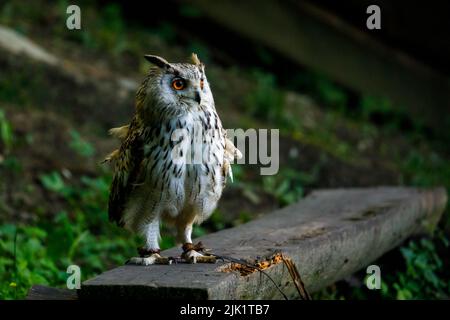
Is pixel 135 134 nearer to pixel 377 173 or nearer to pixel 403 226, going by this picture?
pixel 403 226

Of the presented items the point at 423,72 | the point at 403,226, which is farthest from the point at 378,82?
the point at 403,226

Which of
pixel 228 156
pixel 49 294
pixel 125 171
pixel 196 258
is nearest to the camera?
pixel 196 258

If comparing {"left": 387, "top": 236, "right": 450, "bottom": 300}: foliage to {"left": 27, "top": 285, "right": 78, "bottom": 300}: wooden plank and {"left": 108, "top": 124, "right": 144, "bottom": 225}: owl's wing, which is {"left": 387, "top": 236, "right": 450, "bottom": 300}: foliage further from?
{"left": 27, "top": 285, "right": 78, "bottom": 300}: wooden plank

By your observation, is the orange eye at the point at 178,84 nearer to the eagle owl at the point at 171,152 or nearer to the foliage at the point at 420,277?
the eagle owl at the point at 171,152

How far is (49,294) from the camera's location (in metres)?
3.89

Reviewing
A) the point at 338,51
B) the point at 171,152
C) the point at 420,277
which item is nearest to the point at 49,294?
the point at 171,152

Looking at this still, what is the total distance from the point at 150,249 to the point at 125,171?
1.35 feet

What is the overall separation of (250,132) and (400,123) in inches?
128

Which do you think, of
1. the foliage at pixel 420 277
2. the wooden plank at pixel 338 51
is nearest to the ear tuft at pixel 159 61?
the foliage at pixel 420 277

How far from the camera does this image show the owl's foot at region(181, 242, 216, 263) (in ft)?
12.3

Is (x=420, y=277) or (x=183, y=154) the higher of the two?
(x=183, y=154)

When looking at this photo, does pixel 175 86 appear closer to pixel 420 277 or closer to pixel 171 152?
pixel 171 152

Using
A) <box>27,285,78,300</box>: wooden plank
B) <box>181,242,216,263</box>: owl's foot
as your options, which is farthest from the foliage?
<box>27,285,78,300</box>: wooden plank

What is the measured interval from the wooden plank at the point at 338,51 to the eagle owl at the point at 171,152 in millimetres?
5589
